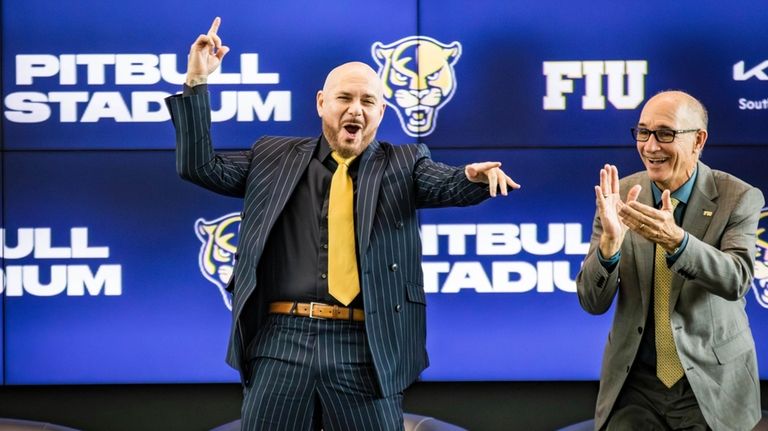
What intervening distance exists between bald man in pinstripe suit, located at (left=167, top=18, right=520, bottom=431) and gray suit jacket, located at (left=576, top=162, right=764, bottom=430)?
0.55 meters

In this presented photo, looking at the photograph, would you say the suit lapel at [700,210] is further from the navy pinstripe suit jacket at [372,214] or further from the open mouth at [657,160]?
the navy pinstripe suit jacket at [372,214]

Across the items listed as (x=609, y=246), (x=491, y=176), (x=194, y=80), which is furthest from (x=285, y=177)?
(x=609, y=246)

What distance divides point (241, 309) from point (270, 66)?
78.3 inches

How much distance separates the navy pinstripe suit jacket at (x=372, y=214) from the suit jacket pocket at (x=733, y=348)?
2.69ft

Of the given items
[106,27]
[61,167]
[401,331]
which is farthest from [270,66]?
[401,331]

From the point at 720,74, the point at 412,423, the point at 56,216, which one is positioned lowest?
the point at 412,423

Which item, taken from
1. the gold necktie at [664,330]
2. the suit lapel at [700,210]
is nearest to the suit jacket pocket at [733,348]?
the gold necktie at [664,330]

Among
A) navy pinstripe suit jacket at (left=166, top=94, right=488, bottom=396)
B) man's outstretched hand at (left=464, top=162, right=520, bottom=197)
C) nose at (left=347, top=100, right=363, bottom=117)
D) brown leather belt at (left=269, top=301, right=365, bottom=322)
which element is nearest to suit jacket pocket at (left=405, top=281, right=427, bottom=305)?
navy pinstripe suit jacket at (left=166, top=94, right=488, bottom=396)

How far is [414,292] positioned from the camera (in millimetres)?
2926

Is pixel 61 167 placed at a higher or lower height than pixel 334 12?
lower

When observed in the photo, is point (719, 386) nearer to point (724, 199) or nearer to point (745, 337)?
point (745, 337)

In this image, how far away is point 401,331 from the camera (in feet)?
9.42

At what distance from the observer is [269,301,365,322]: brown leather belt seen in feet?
9.21

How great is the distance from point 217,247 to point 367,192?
6.07ft
